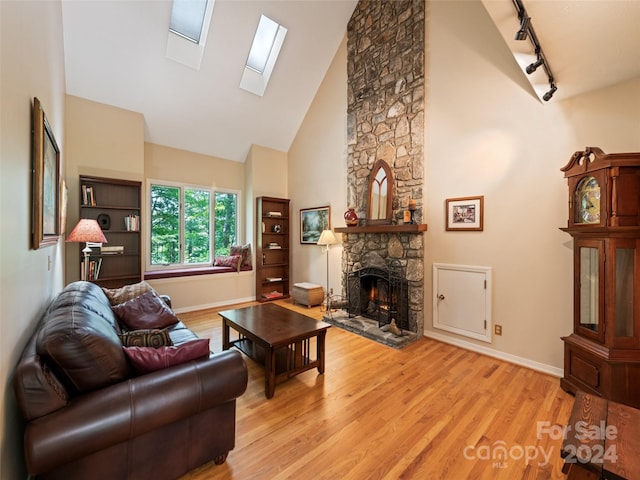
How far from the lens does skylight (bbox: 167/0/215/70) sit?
3756mm

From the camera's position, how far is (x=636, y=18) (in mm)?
1705

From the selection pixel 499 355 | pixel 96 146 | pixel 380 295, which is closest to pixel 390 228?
pixel 380 295

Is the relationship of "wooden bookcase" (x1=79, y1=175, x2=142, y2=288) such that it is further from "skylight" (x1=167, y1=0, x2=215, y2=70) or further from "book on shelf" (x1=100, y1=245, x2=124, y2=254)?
"skylight" (x1=167, y1=0, x2=215, y2=70)

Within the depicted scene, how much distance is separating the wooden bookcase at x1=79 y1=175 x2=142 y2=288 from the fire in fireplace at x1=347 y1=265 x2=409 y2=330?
3.32 m

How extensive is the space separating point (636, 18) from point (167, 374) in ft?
11.4

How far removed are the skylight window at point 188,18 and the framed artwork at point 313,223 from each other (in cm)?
322

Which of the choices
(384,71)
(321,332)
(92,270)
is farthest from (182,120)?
(321,332)

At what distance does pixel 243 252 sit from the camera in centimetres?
546

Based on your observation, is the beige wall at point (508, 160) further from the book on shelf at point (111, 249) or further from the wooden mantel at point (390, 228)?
the book on shelf at point (111, 249)

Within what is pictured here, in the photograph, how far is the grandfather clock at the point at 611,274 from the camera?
1998 millimetres

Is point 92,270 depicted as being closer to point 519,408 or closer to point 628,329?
point 519,408

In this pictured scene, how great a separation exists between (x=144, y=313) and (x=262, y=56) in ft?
15.0

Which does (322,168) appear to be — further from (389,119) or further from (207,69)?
(207,69)

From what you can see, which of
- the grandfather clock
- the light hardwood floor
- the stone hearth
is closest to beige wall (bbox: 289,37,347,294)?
the stone hearth
